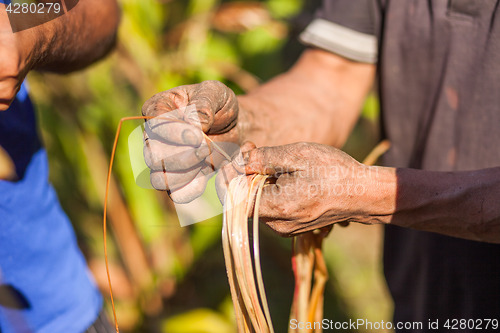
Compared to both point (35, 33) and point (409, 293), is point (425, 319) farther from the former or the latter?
point (35, 33)

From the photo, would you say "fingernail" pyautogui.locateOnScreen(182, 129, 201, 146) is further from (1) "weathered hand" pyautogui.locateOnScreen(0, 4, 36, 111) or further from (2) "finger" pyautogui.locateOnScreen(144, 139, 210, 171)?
(1) "weathered hand" pyautogui.locateOnScreen(0, 4, 36, 111)

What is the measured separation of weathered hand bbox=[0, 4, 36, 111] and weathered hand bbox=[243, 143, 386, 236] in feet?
1.34

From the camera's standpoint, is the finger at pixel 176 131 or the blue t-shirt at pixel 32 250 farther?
the blue t-shirt at pixel 32 250

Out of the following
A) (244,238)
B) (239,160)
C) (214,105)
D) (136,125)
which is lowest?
(136,125)

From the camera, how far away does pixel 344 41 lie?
4.16ft

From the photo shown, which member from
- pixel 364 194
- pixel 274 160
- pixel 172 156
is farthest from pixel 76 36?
pixel 364 194

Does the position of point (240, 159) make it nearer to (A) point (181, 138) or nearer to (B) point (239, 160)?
(B) point (239, 160)

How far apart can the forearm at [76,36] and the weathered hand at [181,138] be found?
22cm

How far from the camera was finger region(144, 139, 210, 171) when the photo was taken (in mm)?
787

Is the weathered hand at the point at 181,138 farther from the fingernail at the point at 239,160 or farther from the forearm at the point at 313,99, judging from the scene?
the forearm at the point at 313,99

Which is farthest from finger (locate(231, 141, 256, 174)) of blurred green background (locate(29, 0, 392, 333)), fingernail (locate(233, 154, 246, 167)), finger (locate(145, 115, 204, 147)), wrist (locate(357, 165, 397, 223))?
blurred green background (locate(29, 0, 392, 333))

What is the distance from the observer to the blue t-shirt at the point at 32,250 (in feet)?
3.33

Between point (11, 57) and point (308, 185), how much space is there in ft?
1.71

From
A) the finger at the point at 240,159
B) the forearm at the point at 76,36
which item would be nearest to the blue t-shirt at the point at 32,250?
the forearm at the point at 76,36
